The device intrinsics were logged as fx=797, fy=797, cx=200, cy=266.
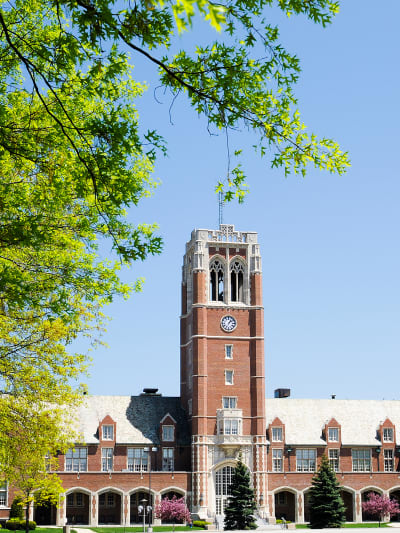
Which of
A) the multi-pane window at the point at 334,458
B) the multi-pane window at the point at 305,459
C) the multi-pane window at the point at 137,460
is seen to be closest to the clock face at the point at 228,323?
the multi-pane window at the point at 305,459

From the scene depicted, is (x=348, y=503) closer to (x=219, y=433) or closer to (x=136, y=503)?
(x=219, y=433)

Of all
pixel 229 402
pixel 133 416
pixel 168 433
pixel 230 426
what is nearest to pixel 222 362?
pixel 229 402

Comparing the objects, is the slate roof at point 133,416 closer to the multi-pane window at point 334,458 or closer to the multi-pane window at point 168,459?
the multi-pane window at point 168,459

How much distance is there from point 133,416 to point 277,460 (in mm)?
12772

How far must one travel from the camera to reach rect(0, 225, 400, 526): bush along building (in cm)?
6331

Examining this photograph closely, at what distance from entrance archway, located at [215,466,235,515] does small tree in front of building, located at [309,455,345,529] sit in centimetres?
772

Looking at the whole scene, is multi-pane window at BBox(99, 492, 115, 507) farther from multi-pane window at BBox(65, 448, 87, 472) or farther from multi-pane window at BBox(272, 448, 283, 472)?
multi-pane window at BBox(272, 448, 283, 472)

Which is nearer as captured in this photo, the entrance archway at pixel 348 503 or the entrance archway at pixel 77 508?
the entrance archway at pixel 77 508

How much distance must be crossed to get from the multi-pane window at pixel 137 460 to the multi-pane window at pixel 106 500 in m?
2.67

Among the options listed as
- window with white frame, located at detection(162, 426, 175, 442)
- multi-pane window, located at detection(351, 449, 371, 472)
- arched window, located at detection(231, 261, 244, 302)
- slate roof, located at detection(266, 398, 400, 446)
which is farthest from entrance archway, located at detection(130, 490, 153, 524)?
multi-pane window, located at detection(351, 449, 371, 472)

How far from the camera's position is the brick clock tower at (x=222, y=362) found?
64250 millimetres

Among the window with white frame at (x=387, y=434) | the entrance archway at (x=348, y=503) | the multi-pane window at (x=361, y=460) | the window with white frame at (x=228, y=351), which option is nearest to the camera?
the entrance archway at (x=348, y=503)

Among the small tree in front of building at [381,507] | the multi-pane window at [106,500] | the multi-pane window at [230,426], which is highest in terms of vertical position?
the multi-pane window at [230,426]

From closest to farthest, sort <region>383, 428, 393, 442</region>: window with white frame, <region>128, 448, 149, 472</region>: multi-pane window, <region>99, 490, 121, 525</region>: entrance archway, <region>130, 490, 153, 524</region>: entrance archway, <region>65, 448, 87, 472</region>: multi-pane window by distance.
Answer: <region>65, 448, 87, 472</region>: multi-pane window → <region>99, 490, 121, 525</region>: entrance archway → <region>130, 490, 153, 524</region>: entrance archway → <region>128, 448, 149, 472</region>: multi-pane window → <region>383, 428, 393, 442</region>: window with white frame
